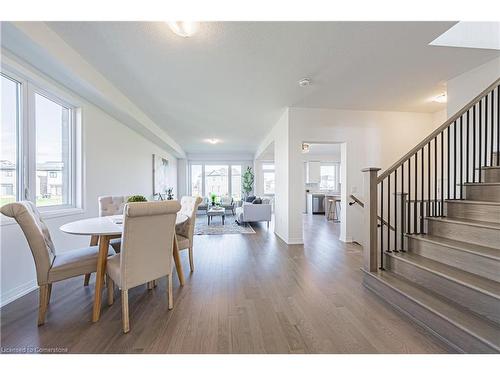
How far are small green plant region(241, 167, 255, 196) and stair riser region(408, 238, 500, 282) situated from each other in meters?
7.22

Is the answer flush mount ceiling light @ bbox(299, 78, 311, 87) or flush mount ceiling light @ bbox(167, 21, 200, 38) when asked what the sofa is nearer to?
flush mount ceiling light @ bbox(299, 78, 311, 87)

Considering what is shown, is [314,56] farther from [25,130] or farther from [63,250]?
[63,250]

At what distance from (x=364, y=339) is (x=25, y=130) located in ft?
12.3

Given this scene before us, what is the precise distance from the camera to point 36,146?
250cm

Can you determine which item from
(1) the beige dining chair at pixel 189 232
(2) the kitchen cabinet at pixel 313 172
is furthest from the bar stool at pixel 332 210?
(1) the beige dining chair at pixel 189 232

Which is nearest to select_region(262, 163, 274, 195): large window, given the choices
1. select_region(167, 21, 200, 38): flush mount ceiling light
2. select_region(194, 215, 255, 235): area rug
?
select_region(194, 215, 255, 235): area rug

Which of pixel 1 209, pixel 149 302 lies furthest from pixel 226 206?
pixel 1 209

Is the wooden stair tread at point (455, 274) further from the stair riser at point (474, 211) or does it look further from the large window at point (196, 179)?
the large window at point (196, 179)

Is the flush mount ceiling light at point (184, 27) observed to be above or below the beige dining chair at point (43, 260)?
above

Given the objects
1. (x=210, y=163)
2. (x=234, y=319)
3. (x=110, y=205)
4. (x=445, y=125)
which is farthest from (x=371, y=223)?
(x=210, y=163)

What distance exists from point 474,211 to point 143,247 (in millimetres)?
3248

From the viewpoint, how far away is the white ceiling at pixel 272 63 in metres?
2.04

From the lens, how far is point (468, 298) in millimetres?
1598

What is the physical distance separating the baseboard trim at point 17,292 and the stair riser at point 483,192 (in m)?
4.94
